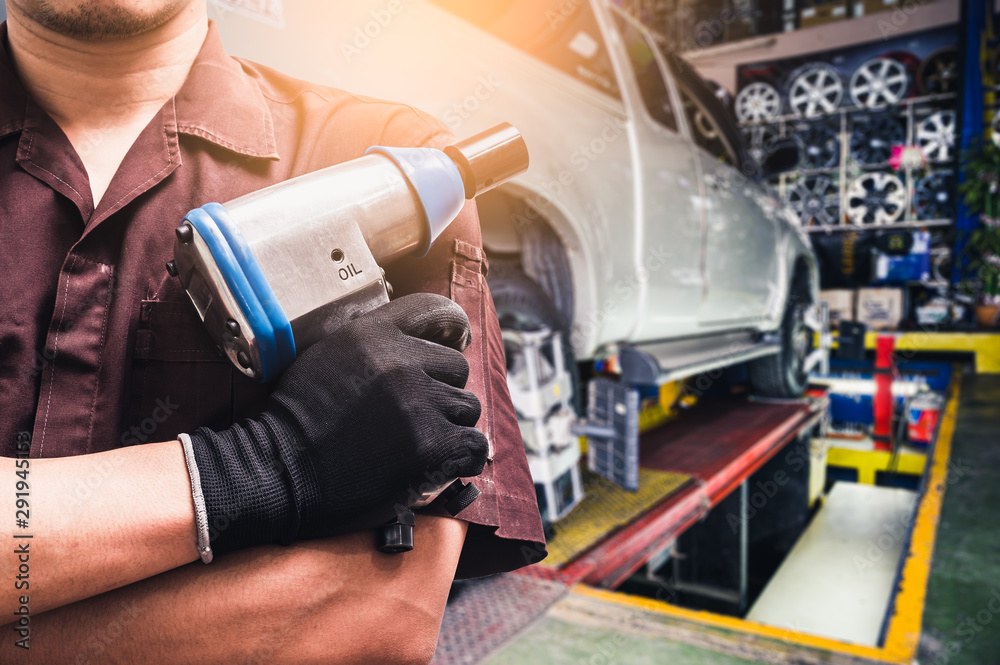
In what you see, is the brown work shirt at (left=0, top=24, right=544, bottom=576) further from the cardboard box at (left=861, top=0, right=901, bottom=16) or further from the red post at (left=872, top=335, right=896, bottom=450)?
the cardboard box at (left=861, top=0, right=901, bottom=16)

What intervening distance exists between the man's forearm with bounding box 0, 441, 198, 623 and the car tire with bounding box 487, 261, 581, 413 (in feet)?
4.96

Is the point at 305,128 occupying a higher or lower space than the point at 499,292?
higher

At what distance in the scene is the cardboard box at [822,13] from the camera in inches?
428

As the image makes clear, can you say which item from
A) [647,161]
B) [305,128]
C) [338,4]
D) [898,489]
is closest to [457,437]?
[305,128]

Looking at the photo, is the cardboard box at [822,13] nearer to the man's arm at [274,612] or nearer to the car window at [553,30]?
the car window at [553,30]

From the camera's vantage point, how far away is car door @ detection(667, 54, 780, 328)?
109 inches

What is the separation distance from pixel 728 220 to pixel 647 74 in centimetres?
77

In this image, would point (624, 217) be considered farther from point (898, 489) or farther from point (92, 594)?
point (898, 489)

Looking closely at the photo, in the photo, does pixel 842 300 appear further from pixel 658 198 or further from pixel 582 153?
pixel 582 153

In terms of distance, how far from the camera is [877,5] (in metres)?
10.7

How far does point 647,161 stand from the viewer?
225 centimetres

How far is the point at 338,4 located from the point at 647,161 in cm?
145
